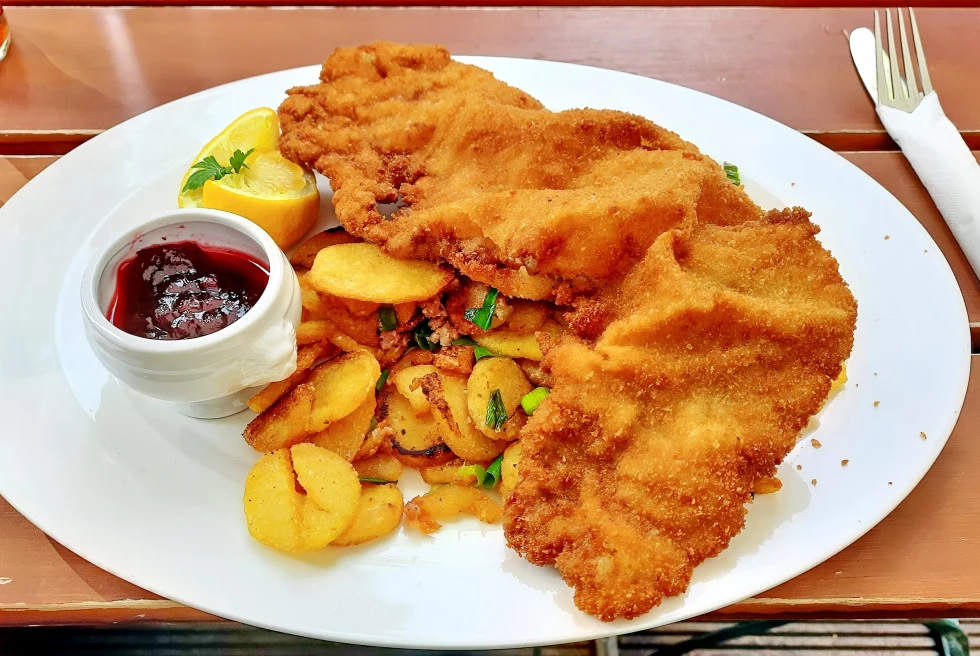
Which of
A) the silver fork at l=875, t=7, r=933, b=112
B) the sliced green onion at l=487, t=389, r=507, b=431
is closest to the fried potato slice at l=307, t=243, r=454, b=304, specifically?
the sliced green onion at l=487, t=389, r=507, b=431

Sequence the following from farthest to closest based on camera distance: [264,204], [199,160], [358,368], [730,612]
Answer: [199,160] < [264,204] < [358,368] < [730,612]

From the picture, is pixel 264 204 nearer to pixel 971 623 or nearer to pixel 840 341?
pixel 840 341

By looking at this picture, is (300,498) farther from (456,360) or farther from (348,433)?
(456,360)

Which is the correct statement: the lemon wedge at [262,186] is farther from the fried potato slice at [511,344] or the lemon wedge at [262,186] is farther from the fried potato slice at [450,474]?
the fried potato slice at [450,474]

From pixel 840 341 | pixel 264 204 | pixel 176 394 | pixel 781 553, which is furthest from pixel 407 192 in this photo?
pixel 781 553

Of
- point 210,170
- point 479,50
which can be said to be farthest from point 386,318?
point 479,50

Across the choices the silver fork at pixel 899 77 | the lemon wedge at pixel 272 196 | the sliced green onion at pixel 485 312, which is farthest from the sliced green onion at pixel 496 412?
the silver fork at pixel 899 77
